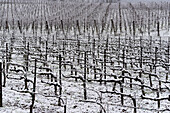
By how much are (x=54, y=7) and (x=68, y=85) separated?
50801mm

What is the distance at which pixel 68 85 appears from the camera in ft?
39.3

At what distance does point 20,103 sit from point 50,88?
7.60 ft

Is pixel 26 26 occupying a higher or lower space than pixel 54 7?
lower

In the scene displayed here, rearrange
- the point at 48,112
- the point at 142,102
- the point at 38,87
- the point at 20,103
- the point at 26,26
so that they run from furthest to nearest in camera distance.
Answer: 1. the point at 26,26
2. the point at 38,87
3. the point at 142,102
4. the point at 20,103
5. the point at 48,112

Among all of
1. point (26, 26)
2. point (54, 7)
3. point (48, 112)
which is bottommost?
point (48, 112)

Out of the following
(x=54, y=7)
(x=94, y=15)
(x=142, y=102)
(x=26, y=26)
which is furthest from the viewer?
(x=54, y=7)

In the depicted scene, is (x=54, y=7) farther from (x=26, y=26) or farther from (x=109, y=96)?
(x=109, y=96)

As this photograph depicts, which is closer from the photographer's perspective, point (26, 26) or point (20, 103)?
point (20, 103)

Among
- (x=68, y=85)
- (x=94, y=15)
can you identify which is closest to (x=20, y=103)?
(x=68, y=85)

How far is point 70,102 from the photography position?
9734 millimetres

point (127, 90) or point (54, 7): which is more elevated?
A: point (54, 7)

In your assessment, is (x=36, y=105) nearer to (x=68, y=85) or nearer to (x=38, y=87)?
(x=38, y=87)

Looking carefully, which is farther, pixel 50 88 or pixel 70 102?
pixel 50 88

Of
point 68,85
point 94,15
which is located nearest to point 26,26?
point 94,15
